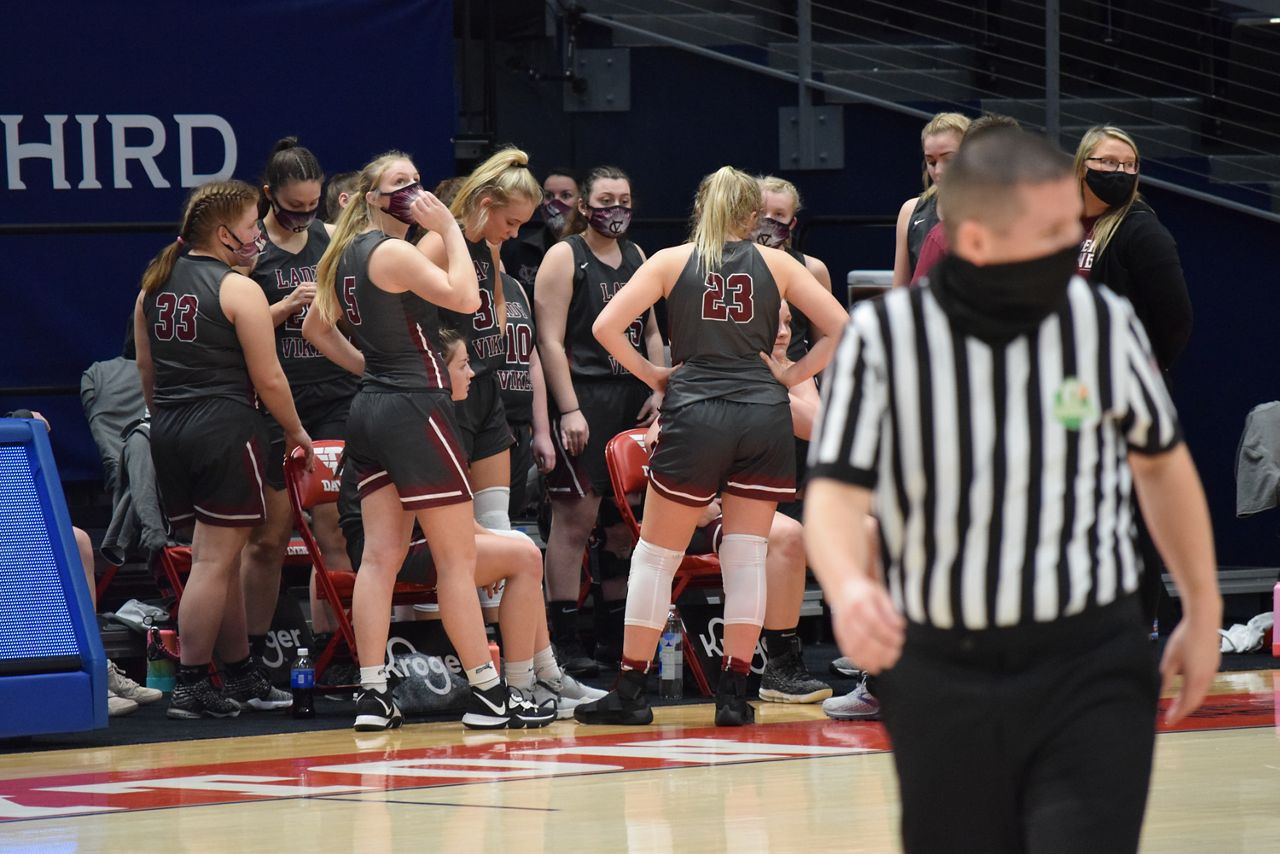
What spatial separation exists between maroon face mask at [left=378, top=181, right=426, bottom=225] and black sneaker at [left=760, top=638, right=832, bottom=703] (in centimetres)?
210

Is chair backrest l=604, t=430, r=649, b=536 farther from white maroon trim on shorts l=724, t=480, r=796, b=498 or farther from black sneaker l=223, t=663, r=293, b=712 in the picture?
black sneaker l=223, t=663, r=293, b=712

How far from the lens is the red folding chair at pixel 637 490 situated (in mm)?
6914

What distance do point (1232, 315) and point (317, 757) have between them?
18.7 feet

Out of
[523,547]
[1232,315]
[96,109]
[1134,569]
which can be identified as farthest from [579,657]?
[1134,569]

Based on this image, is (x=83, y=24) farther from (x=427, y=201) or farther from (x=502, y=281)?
(x=427, y=201)

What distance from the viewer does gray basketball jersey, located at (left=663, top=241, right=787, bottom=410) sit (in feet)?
19.6

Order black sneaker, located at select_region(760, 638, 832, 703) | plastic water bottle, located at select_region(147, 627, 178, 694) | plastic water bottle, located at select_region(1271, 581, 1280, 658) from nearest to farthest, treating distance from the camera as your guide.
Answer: black sneaker, located at select_region(760, 638, 832, 703) → plastic water bottle, located at select_region(147, 627, 178, 694) → plastic water bottle, located at select_region(1271, 581, 1280, 658)

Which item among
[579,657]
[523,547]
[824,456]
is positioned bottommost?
[579,657]

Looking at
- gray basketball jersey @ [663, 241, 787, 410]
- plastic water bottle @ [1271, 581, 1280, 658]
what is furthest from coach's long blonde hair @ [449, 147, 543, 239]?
plastic water bottle @ [1271, 581, 1280, 658]

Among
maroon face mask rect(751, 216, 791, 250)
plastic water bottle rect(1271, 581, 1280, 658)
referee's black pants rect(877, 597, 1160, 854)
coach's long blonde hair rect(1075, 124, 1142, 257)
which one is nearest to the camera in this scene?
referee's black pants rect(877, 597, 1160, 854)

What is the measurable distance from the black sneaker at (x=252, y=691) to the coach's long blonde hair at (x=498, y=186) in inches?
73.0

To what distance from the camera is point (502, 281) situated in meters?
7.20

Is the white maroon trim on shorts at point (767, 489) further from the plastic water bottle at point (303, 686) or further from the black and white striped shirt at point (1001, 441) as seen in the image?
the black and white striped shirt at point (1001, 441)

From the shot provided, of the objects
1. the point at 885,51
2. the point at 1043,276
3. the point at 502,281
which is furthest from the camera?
the point at 885,51
